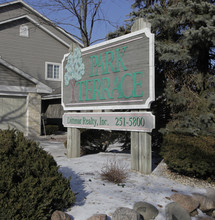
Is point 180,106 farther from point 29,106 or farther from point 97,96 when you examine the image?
point 29,106

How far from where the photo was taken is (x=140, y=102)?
577 cm

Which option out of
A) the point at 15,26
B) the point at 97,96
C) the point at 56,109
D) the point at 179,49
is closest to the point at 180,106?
the point at 179,49

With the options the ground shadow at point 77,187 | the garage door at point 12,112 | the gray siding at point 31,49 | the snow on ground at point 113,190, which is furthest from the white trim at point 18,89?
the ground shadow at point 77,187

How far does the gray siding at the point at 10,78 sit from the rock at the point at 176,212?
13.0m

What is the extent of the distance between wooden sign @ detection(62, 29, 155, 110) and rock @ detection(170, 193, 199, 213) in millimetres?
2002

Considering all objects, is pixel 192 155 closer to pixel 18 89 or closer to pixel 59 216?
pixel 59 216

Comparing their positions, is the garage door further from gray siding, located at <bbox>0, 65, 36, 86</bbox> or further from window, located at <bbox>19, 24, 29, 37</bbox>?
window, located at <bbox>19, 24, 29, 37</bbox>

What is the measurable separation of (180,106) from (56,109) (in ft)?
46.8

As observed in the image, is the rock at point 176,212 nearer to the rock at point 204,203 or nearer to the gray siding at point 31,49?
the rock at point 204,203

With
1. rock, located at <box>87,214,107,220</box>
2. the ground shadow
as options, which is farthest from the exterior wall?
rock, located at <box>87,214,107,220</box>

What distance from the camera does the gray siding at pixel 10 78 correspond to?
14621mm

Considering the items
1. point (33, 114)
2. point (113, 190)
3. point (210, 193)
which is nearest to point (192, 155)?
point (210, 193)

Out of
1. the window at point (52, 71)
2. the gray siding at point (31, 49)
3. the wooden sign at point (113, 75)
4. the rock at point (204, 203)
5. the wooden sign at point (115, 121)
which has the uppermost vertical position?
the gray siding at point (31, 49)

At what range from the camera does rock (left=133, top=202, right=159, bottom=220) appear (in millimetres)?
3919
